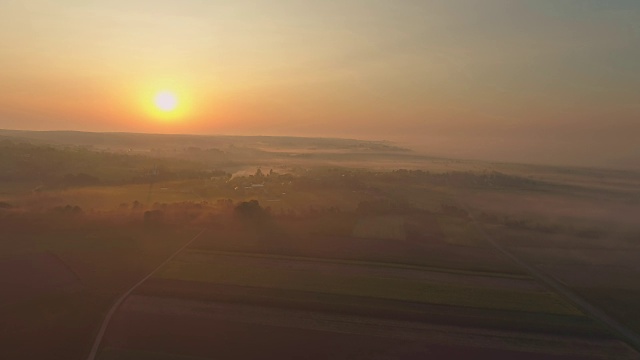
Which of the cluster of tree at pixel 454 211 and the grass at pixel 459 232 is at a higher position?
the cluster of tree at pixel 454 211

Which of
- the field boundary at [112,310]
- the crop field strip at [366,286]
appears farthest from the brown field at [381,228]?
the field boundary at [112,310]

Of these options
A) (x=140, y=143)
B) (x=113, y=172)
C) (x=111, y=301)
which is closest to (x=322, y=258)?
(x=111, y=301)

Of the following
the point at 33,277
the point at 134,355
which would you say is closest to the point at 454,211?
the point at 33,277

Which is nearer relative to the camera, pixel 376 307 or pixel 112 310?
pixel 112 310

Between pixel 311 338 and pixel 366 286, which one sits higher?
pixel 366 286

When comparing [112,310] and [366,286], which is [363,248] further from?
[112,310]

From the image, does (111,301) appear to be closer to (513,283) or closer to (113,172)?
(513,283)

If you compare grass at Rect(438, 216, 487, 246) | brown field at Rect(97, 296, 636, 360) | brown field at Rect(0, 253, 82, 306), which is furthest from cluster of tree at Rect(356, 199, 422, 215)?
brown field at Rect(0, 253, 82, 306)

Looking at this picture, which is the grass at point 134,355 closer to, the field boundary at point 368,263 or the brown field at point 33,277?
the brown field at point 33,277

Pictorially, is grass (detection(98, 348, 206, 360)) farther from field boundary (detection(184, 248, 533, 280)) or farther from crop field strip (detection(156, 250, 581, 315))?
field boundary (detection(184, 248, 533, 280))
